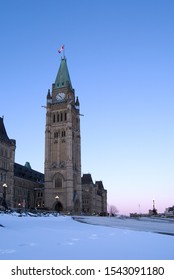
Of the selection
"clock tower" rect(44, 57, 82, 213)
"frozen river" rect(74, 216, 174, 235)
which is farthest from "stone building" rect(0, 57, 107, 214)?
"frozen river" rect(74, 216, 174, 235)

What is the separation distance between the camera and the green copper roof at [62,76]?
5012 inches

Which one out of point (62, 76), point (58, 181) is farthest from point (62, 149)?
point (62, 76)

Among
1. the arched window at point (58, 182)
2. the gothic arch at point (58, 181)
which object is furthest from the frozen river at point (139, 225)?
the arched window at point (58, 182)

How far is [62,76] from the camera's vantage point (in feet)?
424

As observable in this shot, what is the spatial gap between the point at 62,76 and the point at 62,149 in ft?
96.3

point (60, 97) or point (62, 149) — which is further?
point (60, 97)

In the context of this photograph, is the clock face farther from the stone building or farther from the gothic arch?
the gothic arch

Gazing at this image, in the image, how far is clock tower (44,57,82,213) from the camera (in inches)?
4390

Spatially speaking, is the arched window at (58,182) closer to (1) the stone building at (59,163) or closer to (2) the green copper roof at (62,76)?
(1) the stone building at (59,163)

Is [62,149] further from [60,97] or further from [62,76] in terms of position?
[62,76]

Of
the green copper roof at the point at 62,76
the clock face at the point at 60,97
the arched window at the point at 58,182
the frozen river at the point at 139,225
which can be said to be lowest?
the frozen river at the point at 139,225

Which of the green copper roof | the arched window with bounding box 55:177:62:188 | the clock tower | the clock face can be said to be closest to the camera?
the clock tower

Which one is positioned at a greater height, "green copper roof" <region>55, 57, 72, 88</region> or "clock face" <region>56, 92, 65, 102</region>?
"green copper roof" <region>55, 57, 72, 88</region>

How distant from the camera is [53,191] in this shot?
112812mm
